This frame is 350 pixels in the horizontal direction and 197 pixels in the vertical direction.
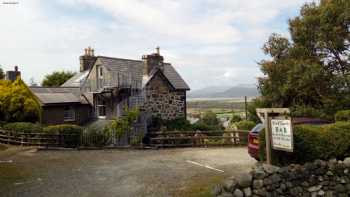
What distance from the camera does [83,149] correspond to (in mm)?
19125

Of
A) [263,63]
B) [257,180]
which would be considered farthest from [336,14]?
[257,180]

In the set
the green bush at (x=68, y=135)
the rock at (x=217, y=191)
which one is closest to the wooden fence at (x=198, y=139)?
the green bush at (x=68, y=135)

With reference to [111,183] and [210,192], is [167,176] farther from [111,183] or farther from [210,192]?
[210,192]

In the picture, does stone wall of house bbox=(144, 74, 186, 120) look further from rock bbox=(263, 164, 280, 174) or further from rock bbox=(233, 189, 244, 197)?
rock bbox=(233, 189, 244, 197)

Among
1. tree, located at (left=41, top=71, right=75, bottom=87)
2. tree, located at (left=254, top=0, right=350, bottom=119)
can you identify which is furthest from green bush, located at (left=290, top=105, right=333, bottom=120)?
tree, located at (left=41, top=71, right=75, bottom=87)

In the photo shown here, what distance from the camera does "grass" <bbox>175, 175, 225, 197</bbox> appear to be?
30.3 feet

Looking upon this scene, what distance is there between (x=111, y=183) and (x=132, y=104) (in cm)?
1455

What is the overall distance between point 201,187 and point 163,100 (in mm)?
17070

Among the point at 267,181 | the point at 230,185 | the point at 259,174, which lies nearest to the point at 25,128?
the point at 230,185

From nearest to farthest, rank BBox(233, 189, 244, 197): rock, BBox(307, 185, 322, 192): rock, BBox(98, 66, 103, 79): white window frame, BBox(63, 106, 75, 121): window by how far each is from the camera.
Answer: BBox(233, 189, 244, 197): rock → BBox(307, 185, 322, 192): rock → BBox(63, 106, 75, 121): window → BBox(98, 66, 103, 79): white window frame

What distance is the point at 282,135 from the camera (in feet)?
29.9

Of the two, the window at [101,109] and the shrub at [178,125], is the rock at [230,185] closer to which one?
the shrub at [178,125]

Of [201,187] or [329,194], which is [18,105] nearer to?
[201,187]

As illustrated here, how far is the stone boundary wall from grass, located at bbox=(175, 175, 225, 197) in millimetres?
524
